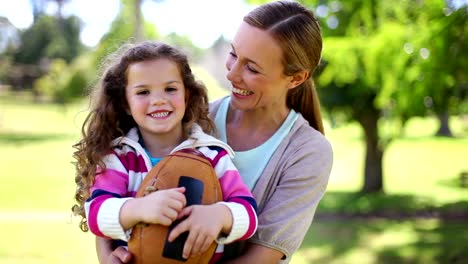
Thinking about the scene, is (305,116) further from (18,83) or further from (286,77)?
(18,83)

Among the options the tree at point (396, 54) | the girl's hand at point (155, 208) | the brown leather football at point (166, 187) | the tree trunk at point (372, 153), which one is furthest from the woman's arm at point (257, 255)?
the tree trunk at point (372, 153)

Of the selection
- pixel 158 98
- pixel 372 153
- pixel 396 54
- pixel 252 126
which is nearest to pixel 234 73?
pixel 252 126

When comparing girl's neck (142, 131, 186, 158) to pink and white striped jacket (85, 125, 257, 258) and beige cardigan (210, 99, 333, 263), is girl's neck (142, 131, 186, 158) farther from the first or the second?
beige cardigan (210, 99, 333, 263)

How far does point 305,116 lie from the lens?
2.65m

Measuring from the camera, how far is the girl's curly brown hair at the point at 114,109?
2.12m

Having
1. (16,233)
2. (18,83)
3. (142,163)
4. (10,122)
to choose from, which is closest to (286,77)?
(142,163)

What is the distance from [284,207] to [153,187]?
20.1 inches

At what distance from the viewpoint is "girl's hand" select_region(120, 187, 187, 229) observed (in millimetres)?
1842

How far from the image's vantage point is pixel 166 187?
1941mm

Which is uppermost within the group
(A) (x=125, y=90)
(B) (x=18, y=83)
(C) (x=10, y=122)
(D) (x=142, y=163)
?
(B) (x=18, y=83)

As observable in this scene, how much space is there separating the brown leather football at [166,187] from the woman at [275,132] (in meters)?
0.24

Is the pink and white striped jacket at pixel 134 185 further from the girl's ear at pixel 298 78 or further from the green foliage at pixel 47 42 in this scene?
the green foliage at pixel 47 42

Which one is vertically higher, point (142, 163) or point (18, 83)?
point (18, 83)

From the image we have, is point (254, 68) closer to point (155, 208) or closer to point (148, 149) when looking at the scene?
point (148, 149)
